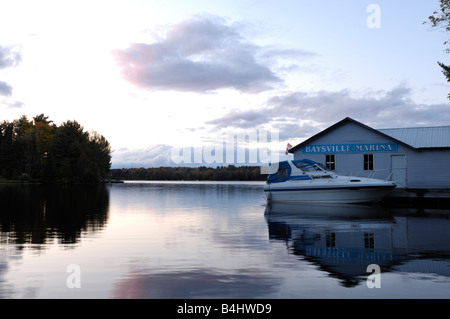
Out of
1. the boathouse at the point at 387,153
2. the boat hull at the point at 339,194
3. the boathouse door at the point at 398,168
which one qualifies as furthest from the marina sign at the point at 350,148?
the boat hull at the point at 339,194

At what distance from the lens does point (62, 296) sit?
23.9ft

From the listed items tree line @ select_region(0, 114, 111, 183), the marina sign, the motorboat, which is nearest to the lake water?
the motorboat

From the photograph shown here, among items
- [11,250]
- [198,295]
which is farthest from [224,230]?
[198,295]

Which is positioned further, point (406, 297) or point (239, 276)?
point (239, 276)

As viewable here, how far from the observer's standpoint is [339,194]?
2919cm

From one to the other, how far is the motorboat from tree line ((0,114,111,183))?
77965mm

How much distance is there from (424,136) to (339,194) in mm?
11038

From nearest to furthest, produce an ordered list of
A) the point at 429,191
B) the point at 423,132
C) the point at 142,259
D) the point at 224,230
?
the point at 142,259, the point at 224,230, the point at 429,191, the point at 423,132

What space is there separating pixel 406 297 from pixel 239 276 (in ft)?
10.7

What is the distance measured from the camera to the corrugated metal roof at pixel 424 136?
32.6 m

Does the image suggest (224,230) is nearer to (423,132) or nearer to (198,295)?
(198,295)

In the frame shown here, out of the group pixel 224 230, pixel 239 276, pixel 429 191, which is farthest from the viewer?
pixel 429 191

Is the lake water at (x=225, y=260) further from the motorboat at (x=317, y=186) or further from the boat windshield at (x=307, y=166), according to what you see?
the boat windshield at (x=307, y=166)

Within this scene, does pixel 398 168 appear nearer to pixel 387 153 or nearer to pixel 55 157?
pixel 387 153
